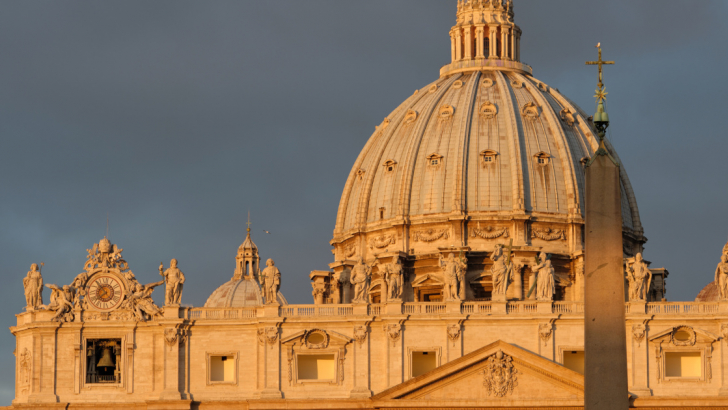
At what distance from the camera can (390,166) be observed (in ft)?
404

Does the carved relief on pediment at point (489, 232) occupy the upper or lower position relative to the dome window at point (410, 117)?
lower

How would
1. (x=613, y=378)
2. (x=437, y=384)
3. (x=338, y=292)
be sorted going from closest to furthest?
(x=613, y=378)
(x=437, y=384)
(x=338, y=292)

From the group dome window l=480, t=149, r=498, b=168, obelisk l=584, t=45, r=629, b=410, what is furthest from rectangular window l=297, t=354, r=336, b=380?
obelisk l=584, t=45, r=629, b=410

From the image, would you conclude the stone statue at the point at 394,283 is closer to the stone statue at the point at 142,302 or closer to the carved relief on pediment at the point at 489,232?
the stone statue at the point at 142,302

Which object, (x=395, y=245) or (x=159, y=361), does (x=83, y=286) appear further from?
(x=395, y=245)

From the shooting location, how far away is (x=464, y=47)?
130500 mm

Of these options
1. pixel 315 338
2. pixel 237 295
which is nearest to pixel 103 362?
pixel 315 338

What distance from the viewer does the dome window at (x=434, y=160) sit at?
121m

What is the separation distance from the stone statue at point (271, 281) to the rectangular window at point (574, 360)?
16.6 meters

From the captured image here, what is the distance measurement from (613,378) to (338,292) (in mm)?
75932

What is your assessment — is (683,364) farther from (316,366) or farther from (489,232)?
(489,232)

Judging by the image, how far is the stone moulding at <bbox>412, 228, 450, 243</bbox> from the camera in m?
116

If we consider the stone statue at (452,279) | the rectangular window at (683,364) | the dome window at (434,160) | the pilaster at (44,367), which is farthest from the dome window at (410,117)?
the pilaster at (44,367)

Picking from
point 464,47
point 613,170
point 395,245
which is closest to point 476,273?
point 395,245
